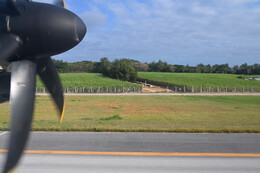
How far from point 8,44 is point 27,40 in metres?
0.31

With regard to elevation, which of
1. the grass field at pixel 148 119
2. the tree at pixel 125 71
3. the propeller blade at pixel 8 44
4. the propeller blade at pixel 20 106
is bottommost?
the grass field at pixel 148 119

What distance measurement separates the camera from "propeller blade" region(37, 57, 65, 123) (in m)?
5.28

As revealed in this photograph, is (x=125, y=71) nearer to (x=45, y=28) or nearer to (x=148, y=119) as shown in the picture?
(x=148, y=119)

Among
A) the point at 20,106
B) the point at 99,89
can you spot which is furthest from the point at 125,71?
the point at 20,106

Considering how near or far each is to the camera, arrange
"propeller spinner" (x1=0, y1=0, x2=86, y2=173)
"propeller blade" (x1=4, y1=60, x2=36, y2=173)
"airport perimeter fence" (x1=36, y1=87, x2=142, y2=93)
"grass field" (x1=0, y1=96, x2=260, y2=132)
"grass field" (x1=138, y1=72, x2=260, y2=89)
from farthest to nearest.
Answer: "grass field" (x1=138, y1=72, x2=260, y2=89) < "airport perimeter fence" (x1=36, y1=87, x2=142, y2=93) < "grass field" (x1=0, y1=96, x2=260, y2=132) < "propeller spinner" (x1=0, y1=0, x2=86, y2=173) < "propeller blade" (x1=4, y1=60, x2=36, y2=173)

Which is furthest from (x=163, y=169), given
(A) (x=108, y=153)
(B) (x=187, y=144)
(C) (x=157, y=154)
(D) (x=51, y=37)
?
(D) (x=51, y=37)

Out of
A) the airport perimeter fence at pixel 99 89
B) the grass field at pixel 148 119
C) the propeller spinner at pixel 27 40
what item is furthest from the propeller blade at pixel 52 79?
the airport perimeter fence at pixel 99 89

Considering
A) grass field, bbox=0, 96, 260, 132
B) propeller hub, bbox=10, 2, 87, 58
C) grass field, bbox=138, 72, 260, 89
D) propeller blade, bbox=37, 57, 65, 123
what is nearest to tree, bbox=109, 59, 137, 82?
grass field, bbox=138, 72, 260, 89

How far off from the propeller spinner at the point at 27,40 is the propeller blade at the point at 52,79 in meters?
0.86

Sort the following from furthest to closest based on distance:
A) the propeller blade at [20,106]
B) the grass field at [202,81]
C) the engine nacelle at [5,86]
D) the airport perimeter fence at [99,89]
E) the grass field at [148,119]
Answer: the grass field at [202,81] → the airport perimeter fence at [99,89] → the grass field at [148,119] → the engine nacelle at [5,86] → the propeller blade at [20,106]

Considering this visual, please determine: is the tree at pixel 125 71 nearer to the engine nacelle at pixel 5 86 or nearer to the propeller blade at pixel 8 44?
the engine nacelle at pixel 5 86

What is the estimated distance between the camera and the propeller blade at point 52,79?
17.3 ft

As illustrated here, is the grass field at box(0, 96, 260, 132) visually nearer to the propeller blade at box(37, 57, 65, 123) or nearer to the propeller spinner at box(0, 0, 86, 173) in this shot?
the propeller blade at box(37, 57, 65, 123)

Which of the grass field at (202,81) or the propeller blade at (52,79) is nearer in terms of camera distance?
the propeller blade at (52,79)
